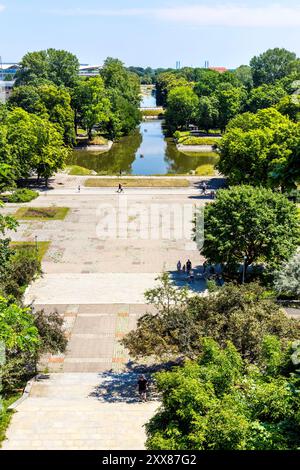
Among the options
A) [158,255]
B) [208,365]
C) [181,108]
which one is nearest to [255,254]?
[158,255]

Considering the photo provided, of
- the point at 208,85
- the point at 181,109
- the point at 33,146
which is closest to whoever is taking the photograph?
the point at 33,146

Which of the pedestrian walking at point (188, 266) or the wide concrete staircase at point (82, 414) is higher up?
the pedestrian walking at point (188, 266)

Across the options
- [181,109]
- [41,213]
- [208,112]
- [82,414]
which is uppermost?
[181,109]

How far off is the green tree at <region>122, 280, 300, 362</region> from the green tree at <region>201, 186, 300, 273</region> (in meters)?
7.39

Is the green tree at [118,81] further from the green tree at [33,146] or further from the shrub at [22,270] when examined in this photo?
the shrub at [22,270]

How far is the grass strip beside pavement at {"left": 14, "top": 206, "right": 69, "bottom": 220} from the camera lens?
39.7 meters

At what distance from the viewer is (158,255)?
3247cm

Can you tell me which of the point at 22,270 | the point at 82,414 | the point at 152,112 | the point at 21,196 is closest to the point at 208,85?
the point at 152,112

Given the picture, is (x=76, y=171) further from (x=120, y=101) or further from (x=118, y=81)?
(x=118, y=81)

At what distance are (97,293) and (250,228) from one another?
832 centimetres

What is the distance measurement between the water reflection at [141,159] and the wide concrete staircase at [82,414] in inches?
1519

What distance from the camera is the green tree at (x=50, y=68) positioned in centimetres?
7512

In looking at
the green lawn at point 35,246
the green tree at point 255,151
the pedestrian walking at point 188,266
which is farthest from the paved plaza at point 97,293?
the green tree at point 255,151

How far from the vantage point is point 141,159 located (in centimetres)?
6694
